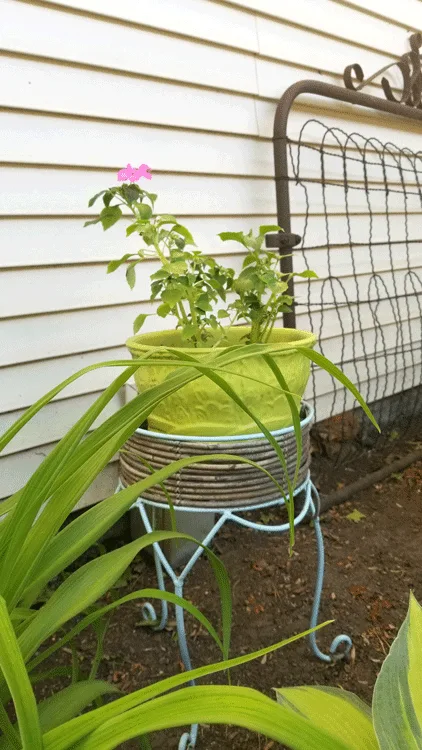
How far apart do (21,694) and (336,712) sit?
392 millimetres

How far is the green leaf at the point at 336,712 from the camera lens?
23.6 inches

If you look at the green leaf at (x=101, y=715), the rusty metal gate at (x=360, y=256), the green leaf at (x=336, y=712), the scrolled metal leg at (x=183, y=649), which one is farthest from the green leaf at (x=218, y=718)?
the rusty metal gate at (x=360, y=256)

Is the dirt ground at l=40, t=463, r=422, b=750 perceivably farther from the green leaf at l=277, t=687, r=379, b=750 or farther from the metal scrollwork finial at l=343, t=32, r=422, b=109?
the metal scrollwork finial at l=343, t=32, r=422, b=109

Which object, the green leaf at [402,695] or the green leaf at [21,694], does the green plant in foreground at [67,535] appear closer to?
the green leaf at [21,694]

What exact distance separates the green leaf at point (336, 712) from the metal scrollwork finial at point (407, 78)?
6.48ft

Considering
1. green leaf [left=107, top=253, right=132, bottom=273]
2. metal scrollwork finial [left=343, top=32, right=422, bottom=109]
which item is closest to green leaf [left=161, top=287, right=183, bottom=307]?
green leaf [left=107, top=253, right=132, bottom=273]

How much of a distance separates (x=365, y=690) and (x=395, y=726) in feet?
2.19

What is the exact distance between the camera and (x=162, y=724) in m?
0.38

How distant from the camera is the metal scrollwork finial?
2.04 metres

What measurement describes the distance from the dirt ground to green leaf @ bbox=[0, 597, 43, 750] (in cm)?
72

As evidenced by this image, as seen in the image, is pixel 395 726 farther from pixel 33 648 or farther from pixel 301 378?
pixel 301 378

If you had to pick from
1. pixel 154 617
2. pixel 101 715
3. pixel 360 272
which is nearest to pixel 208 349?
pixel 101 715

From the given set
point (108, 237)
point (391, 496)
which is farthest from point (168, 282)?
point (391, 496)

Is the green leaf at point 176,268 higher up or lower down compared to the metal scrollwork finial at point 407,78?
lower down
